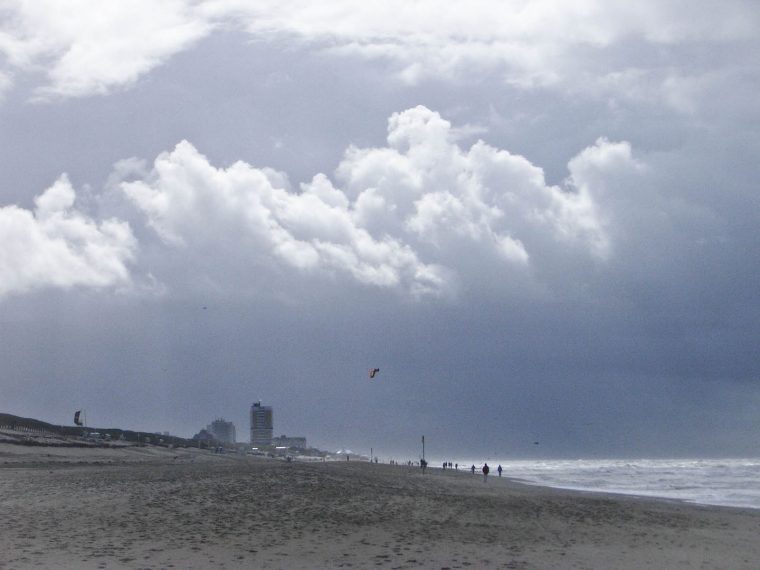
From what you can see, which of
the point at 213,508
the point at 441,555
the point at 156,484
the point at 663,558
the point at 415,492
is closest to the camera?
the point at 441,555

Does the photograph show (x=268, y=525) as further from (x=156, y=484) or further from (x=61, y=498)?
(x=156, y=484)

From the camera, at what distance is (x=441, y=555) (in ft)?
66.4

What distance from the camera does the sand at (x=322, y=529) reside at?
1869cm

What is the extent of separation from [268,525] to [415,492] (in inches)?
784

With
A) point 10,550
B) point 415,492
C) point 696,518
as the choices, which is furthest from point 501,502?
point 10,550

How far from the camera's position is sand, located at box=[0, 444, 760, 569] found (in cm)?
1869

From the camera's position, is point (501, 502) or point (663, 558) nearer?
point (663, 558)

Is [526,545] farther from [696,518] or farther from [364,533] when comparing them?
[696,518]

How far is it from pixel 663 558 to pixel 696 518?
48.1ft

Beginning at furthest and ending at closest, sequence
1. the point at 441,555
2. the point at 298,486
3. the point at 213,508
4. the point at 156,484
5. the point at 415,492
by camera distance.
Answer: the point at 415,492
the point at 298,486
the point at 156,484
the point at 213,508
the point at 441,555

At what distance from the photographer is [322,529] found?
23.9 meters

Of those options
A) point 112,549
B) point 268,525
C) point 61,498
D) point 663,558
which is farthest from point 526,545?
point 61,498

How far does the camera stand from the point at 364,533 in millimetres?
23609


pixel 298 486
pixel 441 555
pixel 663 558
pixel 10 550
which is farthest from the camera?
pixel 298 486
